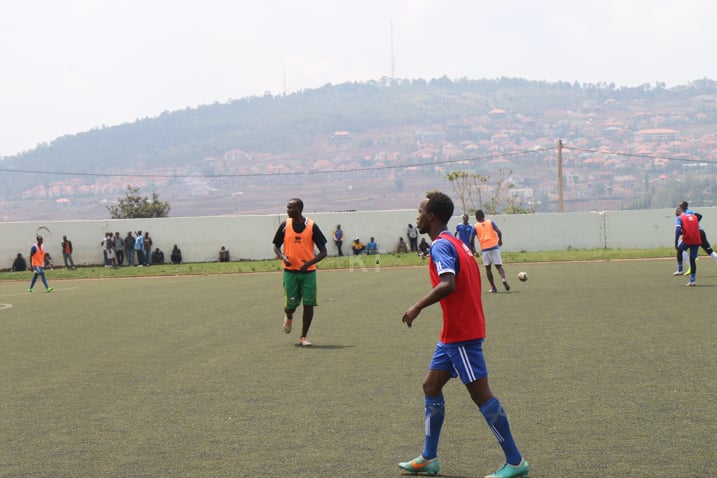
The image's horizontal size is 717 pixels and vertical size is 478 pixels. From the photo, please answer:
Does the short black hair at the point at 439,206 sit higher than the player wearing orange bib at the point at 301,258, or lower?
higher

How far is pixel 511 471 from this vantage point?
20.5 ft

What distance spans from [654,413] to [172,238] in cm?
4061

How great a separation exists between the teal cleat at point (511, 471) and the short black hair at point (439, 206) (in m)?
1.66

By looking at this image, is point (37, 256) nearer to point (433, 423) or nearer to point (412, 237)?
point (412, 237)

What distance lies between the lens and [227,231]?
154 feet

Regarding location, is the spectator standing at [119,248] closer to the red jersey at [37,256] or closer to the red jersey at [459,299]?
the red jersey at [37,256]

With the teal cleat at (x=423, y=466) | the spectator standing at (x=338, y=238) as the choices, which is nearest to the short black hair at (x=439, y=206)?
the teal cleat at (x=423, y=466)

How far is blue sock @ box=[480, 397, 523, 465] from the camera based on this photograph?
631cm

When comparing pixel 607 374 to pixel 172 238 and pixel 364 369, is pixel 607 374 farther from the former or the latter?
pixel 172 238

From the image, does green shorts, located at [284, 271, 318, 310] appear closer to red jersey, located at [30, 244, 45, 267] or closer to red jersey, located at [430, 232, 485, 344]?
red jersey, located at [430, 232, 485, 344]

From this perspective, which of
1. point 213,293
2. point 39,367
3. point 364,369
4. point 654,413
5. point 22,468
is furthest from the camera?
point 213,293

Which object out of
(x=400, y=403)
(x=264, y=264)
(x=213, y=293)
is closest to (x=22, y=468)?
(x=400, y=403)

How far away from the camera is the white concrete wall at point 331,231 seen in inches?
1831

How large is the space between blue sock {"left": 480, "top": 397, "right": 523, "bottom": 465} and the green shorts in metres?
7.09
